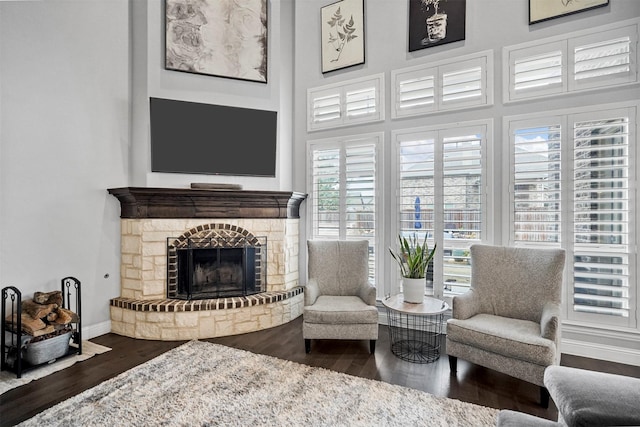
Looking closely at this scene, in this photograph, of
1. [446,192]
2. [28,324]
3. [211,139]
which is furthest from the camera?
[211,139]

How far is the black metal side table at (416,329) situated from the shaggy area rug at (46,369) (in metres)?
2.85

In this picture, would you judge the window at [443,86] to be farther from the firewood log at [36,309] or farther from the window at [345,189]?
the firewood log at [36,309]

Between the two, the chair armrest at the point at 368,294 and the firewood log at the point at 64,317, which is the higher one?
the chair armrest at the point at 368,294

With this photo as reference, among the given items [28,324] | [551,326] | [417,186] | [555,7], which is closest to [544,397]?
[551,326]

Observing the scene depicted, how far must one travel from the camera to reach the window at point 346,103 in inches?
158

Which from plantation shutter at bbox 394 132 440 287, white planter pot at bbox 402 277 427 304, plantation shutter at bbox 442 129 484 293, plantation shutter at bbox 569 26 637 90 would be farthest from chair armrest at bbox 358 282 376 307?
plantation shutter at bbox 569 26 637 90

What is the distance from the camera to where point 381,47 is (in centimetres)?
399

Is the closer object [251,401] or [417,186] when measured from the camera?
[251,401]

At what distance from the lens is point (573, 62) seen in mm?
3061

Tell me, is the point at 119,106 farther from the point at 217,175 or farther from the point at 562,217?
the point at 562,217

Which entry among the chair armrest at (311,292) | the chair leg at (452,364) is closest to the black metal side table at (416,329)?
the chair leg at (452,364)

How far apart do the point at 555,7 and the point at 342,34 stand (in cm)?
227

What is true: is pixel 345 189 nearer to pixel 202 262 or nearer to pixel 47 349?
pixel 202 262

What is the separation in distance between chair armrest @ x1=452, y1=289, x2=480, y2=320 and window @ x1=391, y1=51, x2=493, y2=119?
2.01 meters
